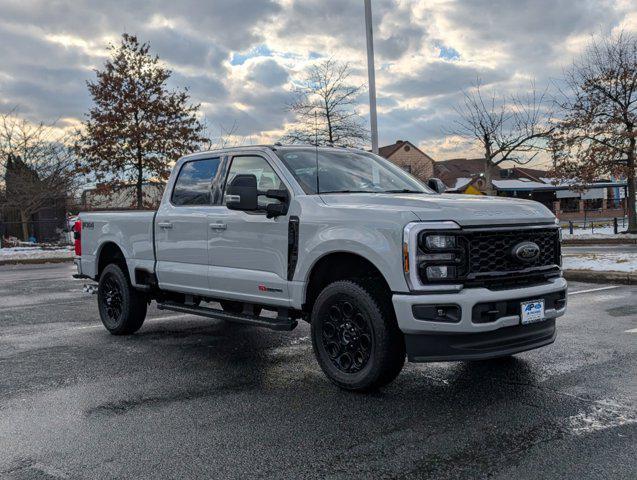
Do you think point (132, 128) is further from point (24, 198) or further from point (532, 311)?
point (532, 311)

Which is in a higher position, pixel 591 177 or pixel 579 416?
pixel 591 177

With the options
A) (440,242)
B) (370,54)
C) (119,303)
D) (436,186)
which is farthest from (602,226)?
(440,242)

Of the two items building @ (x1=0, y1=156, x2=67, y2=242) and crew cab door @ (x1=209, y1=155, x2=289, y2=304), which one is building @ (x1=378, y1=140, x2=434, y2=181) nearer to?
building @ (x1=0, y1=156, x2=67, y2=242)

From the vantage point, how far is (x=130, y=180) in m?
26.9

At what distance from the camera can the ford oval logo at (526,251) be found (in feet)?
15.4

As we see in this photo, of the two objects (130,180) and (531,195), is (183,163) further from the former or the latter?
(531,195)

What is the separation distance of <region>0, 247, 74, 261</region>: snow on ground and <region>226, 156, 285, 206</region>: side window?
17.8 metres

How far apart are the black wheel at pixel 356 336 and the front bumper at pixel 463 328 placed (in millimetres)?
201

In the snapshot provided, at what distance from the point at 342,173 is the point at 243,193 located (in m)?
1.10

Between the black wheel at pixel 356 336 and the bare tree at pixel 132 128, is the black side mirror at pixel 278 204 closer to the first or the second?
the black wheel at pixel 356 336

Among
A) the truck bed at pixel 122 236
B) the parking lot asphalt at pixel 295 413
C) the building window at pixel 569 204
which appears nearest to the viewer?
the parking lot asphalt at pixel 295 413

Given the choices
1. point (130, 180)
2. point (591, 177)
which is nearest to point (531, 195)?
point (591, 177)

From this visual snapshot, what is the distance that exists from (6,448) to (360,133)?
26441mm

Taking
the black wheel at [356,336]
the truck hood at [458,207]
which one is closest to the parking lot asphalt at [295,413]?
the black wheel at [356,336]
